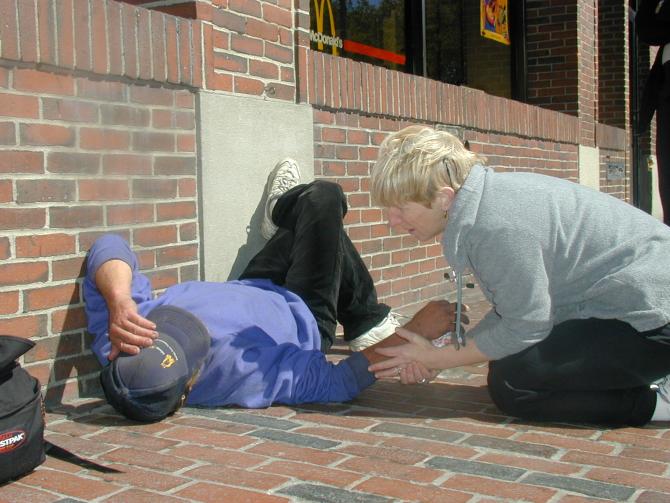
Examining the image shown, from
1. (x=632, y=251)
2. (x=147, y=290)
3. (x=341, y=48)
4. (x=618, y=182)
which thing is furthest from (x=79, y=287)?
(x=618, y=182)

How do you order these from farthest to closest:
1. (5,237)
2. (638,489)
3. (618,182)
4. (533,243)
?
1. (618,182)
2. (5,237)
3. (533,243)
4. (638,489)

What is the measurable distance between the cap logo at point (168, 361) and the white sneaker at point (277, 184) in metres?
1.48

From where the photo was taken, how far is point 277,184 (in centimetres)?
434

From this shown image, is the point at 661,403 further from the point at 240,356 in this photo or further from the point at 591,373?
the point at 240,356

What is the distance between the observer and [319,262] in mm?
3848

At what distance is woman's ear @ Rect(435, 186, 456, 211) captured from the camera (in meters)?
2.84

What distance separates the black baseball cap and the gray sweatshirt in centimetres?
97

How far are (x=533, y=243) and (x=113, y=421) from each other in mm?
1604

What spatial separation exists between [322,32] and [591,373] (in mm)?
4093

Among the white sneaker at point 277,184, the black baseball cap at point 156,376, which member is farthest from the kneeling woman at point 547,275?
the white sneaker at point 277,184

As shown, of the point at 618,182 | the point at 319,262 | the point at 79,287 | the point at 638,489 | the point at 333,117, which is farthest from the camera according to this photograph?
the point at 618,182

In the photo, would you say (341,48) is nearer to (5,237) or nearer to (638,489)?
(5,237)

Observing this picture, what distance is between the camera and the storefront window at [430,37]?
6.61 meters

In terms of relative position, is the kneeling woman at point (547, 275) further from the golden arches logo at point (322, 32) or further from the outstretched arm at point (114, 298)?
the golden arches logo at point (322, 32)
